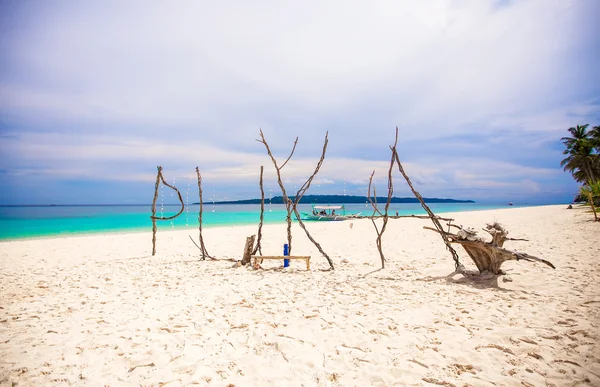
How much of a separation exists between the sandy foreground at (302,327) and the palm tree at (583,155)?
45531mm

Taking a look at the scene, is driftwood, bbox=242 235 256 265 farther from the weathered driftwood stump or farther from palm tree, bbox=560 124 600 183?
palm tree, bbox=560 124 600 183

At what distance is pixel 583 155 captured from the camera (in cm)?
3891

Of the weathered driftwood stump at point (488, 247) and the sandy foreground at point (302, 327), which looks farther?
the weathered driftwood stump at point (488, 247)

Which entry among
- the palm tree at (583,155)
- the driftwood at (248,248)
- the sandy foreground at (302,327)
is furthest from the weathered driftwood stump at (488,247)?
the palm tree at (583,155)

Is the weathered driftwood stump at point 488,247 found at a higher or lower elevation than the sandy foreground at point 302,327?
higher

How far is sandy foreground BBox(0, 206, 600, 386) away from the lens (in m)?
2.93

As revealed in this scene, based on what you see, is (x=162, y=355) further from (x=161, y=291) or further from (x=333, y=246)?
(x=333, y=246)

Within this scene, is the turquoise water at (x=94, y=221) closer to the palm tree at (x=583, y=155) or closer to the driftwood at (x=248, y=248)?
the driftwood at (x=248, y=248)

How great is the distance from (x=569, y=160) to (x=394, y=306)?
5381 centimetres

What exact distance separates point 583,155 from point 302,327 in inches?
2107

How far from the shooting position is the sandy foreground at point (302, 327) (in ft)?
9.60

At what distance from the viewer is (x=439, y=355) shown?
321 centimetres

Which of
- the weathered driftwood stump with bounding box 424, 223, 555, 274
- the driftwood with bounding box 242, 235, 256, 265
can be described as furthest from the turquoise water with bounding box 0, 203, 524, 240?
the weathered driftwood stump with bounding box 424, 223, 555, 274

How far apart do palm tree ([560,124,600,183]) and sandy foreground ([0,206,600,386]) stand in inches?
1793
